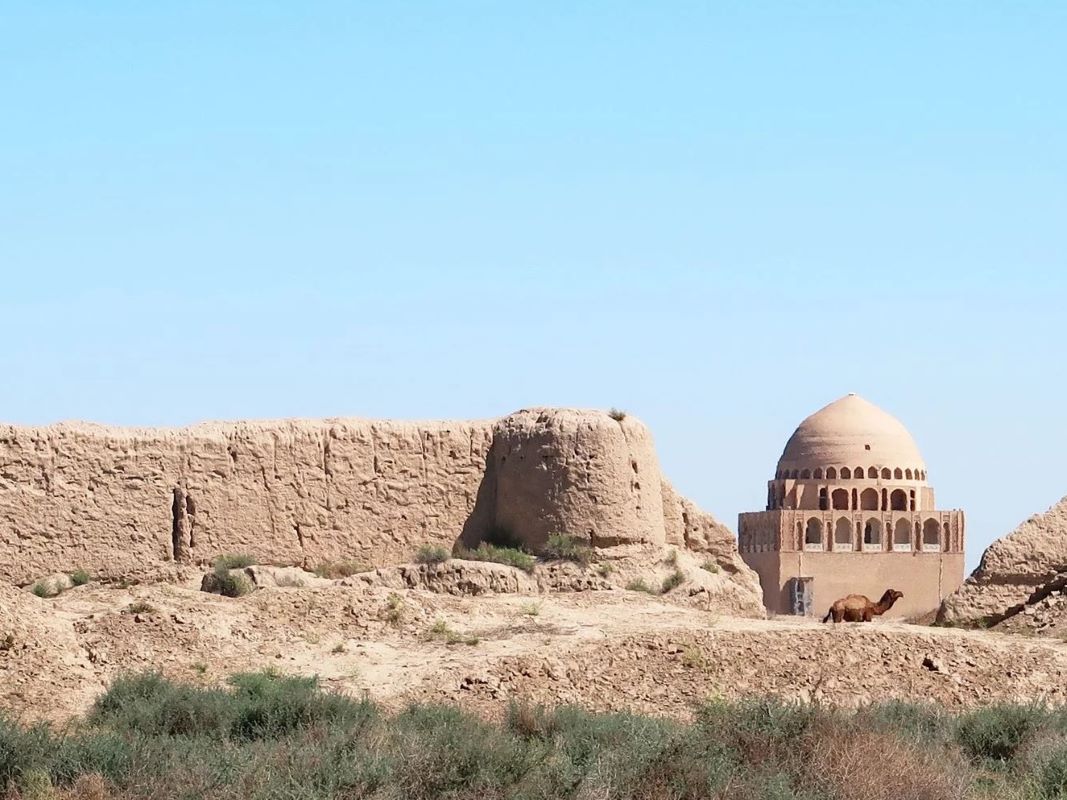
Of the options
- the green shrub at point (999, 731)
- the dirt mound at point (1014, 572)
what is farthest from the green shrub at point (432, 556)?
the green shrub at point (999, 731)

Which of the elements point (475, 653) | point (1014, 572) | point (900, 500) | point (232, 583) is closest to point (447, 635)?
point (475, 653)

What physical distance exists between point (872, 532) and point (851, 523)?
2.27ft

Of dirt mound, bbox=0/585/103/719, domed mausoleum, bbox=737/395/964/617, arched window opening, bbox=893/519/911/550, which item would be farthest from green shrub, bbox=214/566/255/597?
arched window opening, bbox=893/519/911/550

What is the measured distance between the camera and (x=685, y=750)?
13.0 metres

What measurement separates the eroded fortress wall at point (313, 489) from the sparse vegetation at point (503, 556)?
473 mm

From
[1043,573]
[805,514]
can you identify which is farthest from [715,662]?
[805,514]

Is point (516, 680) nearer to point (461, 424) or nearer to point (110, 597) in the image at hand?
point (110, 597)

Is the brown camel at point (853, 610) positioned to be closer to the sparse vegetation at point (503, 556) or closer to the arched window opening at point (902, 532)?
the sparse vegetation at point (503, 556)

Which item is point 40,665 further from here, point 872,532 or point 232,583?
point 872,532

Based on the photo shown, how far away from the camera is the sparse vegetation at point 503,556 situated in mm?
22656

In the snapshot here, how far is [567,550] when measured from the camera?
23.0 m

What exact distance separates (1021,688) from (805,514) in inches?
1440

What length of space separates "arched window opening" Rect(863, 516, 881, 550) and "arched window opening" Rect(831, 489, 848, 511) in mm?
1291

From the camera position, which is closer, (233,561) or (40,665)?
(40,665)
